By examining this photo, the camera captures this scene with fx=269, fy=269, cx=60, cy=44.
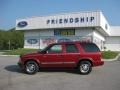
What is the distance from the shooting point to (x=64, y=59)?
574 inches

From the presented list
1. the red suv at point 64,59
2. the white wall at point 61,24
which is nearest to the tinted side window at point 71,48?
the red suv at point 64,59

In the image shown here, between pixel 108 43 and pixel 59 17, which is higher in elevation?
pixel 59 17

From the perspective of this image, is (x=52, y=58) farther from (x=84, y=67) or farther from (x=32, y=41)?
(x=32, y=41)

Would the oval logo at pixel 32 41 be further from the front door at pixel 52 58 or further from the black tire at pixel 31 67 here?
the front door at pixel 52 58

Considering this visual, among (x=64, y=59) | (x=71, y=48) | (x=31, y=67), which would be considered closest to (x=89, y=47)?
(x=71, y=48)

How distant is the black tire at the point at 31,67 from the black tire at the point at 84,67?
2.34 meters

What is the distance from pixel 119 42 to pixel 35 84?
56233 millimetres

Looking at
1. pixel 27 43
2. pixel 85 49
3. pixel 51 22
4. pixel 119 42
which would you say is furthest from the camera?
pixel 119 42

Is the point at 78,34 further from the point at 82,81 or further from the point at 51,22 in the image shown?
the point at 82,81

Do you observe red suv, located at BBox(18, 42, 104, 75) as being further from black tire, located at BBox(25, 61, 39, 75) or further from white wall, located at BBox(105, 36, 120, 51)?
white wall, located at BBox(105, 36, 120, 51)

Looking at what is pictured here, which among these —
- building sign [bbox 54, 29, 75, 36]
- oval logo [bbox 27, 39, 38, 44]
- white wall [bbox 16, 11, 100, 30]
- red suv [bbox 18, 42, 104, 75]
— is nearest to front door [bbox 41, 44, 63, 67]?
red suv [bbox 18, 42, 104, 75]

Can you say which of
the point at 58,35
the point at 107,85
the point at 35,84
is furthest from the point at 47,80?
the point at 58,35

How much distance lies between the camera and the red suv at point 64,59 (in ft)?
47.9

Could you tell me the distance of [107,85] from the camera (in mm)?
11125
